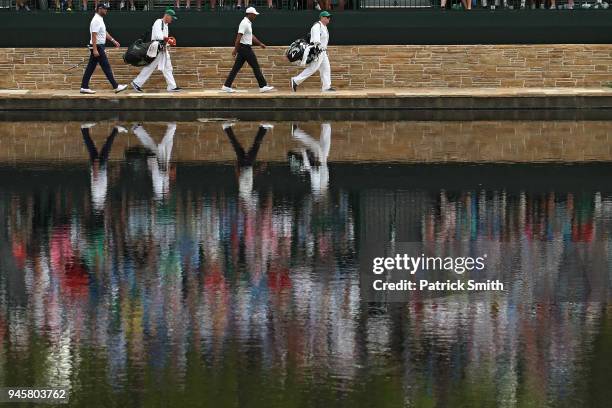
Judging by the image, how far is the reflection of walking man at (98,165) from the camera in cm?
1551

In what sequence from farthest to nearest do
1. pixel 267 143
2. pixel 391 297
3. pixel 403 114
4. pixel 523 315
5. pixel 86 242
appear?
1. pixel 403 114
2. pixel 267 143
3. pixel 86 242
4. pixel 391 297
5. pixel 523 315

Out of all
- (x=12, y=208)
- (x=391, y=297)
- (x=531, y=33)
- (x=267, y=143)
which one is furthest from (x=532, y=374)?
(x=531, y=33)

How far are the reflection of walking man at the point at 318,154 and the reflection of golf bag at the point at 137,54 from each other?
4961 millimetres

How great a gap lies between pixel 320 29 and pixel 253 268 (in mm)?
15643

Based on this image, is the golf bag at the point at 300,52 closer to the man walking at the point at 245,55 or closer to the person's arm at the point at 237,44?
the man walking at the point at 245,55

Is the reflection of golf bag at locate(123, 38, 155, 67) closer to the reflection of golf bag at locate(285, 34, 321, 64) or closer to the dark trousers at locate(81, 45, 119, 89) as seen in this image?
the dark trousers at locate(81, 45, 119, 89)

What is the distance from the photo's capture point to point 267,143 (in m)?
20.5

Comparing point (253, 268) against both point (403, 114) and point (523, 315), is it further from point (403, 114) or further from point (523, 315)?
point (403, 114)

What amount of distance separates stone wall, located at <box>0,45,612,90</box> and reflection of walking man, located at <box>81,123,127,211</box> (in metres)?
5.14

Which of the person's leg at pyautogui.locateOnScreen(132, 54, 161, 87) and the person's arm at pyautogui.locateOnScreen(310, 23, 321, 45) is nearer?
the person's arm at pyautogui.locateOnScreen(310, 23, 321, 45)

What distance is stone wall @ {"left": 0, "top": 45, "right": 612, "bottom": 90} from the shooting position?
2820cm

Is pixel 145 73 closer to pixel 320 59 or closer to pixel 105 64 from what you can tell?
pixel 105 64

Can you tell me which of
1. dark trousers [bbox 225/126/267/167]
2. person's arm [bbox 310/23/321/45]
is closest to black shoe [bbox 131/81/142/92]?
person's arm [bbox 310/23/321/45]

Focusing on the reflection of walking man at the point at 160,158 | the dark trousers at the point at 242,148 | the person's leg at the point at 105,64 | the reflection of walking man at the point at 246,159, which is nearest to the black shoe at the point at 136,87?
the person's leg at the point at 105,64
